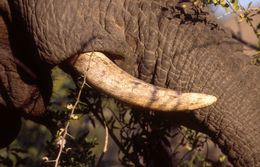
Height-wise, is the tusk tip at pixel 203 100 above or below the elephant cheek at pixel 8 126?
above

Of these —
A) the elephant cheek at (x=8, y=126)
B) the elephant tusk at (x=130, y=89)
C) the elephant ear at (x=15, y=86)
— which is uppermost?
the elephant tusk at (x=130, y=89)

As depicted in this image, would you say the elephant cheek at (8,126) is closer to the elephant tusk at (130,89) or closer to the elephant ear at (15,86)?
the elephant ear at (15,86)

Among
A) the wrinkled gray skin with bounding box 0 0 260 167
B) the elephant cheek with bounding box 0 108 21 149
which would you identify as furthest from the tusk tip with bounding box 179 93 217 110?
the elephant cheek with bounding box 0 108 21 149

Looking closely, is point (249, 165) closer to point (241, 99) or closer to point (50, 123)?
point (241, 99)

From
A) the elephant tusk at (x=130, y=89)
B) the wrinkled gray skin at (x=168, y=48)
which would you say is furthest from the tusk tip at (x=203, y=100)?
the wrinkled gray skin at (x=168, y=48)

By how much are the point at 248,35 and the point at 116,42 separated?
522 inches

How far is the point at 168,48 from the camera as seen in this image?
2.64m

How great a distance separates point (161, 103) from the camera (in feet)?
7.58

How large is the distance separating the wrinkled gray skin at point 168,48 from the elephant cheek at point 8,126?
1.24 m

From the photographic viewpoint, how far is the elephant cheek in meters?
3.79

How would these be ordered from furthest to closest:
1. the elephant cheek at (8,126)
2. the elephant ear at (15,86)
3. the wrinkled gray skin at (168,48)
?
the elephant cheek at (8,126)
the elephant ear at (15,86)
the wrinkled gray skin at (168,48)

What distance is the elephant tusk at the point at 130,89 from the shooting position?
2.29 meters

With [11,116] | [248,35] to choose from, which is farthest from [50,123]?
[248,35]

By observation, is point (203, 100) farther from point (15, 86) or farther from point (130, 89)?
point (15, 86)
